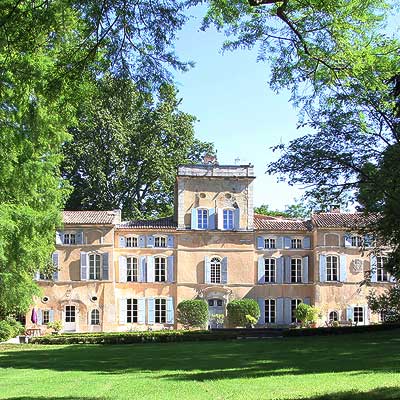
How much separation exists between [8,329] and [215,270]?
506 inches

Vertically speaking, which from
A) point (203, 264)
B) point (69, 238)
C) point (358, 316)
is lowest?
point (358, 316)

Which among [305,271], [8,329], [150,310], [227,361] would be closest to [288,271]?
[305,271]

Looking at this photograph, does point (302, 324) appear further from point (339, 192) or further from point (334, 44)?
point (334, 44)

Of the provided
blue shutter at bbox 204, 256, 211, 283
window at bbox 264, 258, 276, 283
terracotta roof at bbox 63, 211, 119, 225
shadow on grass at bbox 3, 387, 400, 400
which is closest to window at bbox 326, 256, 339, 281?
window at bbox 264, 258, 276, 283

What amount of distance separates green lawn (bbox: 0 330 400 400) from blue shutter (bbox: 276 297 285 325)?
662 inches

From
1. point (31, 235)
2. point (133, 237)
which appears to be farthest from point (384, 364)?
point (133, 237)

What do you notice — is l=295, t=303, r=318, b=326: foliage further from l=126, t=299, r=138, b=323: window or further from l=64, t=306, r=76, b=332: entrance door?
l=64, t=306, r=76, b=332: entrance door

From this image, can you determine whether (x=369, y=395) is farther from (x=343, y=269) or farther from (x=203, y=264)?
(x=343, y=269)

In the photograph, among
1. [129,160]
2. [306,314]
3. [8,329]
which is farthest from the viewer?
[129,160]

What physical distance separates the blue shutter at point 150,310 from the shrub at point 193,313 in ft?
5.30

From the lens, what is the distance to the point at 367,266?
36.9m

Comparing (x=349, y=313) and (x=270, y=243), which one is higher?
(x=270, y=243)

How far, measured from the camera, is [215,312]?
119ft

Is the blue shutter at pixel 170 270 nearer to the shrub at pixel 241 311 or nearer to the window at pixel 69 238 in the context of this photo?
the shrub at pixel 241 311
